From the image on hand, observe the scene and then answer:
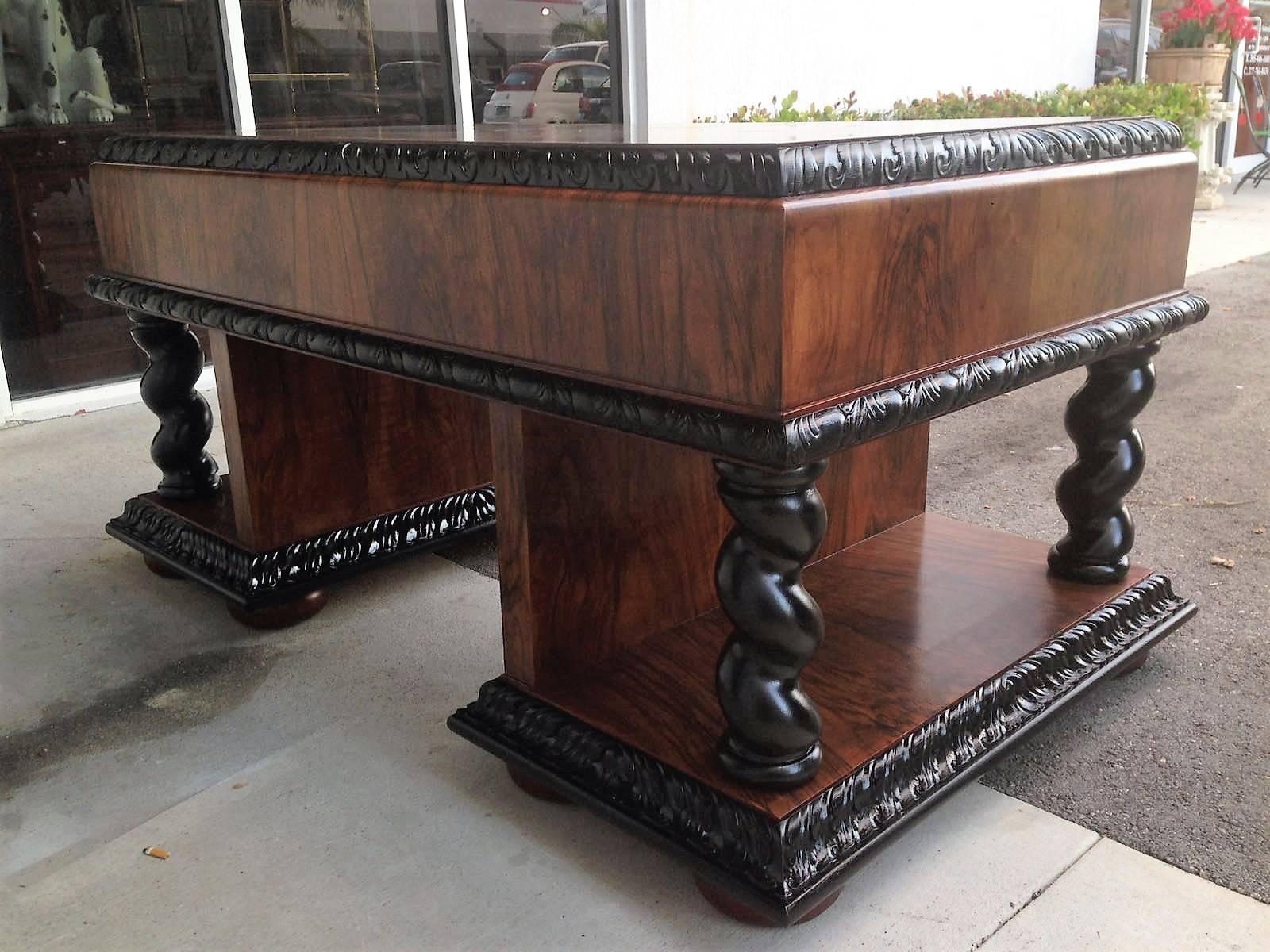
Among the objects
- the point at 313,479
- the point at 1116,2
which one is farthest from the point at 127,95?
the point at 1116,2

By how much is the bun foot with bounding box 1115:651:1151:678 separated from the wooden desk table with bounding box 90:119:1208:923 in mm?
36

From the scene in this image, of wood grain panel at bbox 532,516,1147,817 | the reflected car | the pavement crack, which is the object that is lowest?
the pavement crack

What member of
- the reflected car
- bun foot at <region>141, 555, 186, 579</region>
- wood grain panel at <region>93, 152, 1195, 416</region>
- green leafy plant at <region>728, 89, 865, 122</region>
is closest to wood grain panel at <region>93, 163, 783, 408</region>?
wood grain panel at <region>93, 152, 1195, 416</region>

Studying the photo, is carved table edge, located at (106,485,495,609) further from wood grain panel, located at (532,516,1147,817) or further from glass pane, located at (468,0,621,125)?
glass pane, located at (468,0,621,125)

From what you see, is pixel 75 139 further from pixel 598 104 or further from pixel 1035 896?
pixel 1035 896

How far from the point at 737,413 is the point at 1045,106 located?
4582mm

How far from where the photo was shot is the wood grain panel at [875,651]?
1114mm

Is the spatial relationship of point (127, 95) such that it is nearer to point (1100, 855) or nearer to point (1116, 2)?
point (1100, 855)

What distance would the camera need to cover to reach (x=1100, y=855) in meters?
1.12

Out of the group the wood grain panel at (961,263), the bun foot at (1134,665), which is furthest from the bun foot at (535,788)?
the bun foot at (1134,665)

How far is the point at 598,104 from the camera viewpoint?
4363 mm

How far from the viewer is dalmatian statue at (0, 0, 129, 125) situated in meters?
2.86

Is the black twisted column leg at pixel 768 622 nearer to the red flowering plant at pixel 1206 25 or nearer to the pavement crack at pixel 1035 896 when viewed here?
the pavement crack at pixel 1035 896

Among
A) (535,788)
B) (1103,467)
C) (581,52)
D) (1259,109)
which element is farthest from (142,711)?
(1259,109)
